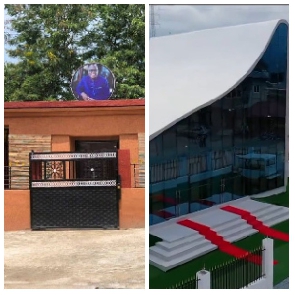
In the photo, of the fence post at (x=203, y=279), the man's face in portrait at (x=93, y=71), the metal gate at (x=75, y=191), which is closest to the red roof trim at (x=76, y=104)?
the man's face in portrait at (x=93, y=71)

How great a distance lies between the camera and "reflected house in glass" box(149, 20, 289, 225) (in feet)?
14.7

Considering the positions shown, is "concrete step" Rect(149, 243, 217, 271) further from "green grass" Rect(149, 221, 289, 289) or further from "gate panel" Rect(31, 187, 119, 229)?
"gate panel" Rect(31, 187, 119, 229)

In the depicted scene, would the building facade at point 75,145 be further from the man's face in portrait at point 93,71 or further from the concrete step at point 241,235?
the concrete step at point 241,235

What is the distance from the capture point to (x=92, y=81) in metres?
4.99

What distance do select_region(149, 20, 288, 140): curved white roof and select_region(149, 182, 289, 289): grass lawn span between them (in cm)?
120

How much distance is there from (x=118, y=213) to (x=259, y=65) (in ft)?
7.26

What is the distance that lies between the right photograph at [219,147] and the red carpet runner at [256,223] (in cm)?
1

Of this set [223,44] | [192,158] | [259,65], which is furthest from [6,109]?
[259,65]

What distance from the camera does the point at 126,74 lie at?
4930mm

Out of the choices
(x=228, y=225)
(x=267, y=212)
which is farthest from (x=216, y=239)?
(x=267, y=212)

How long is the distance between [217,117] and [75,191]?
1822mm

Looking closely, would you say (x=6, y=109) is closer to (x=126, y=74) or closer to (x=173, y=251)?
(x=126, y=74)

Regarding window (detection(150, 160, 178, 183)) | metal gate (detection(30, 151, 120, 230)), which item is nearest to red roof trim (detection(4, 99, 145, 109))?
metal gate (detection(30, 151, 120, 230))

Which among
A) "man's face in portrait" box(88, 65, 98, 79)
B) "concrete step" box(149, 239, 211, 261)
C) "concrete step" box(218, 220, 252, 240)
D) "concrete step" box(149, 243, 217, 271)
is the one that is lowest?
"concrete step" box(149, 243, 217, 271)
